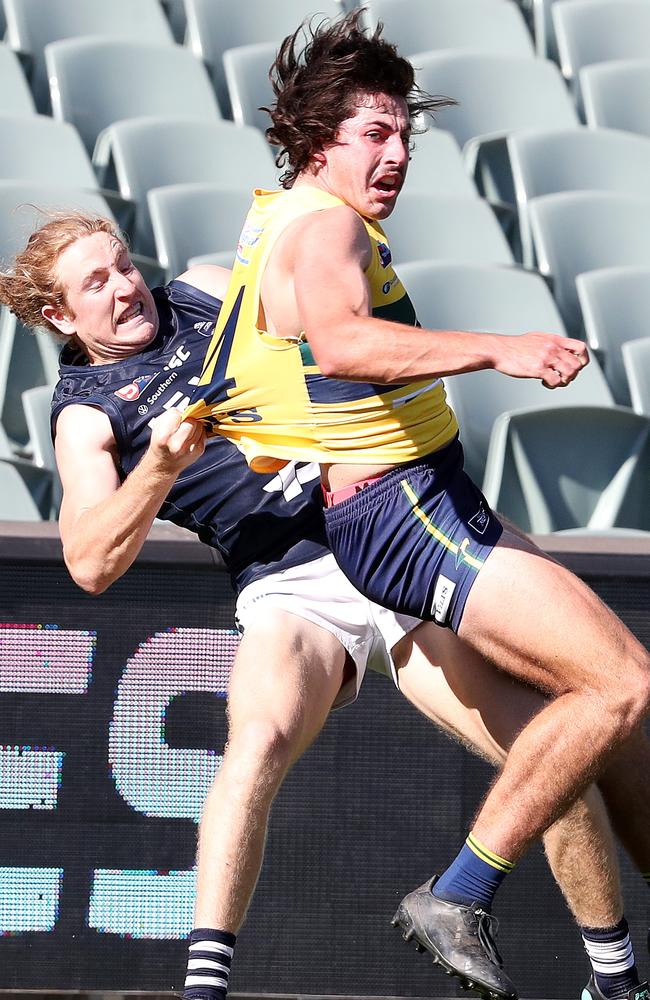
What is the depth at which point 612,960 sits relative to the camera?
264 centimetres

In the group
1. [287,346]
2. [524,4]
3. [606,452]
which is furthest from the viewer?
[524,4]

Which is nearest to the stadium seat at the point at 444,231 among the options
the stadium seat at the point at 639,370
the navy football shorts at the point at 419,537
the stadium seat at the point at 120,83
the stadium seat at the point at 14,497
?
the stadium seat at the point at 639,370

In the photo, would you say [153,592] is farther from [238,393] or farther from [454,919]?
[454,919]

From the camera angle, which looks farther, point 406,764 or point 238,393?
point 406,764

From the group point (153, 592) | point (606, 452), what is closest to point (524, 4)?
point (606, 452)

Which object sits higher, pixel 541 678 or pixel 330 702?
pixel 541 678

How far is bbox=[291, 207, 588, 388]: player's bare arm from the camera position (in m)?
2.08

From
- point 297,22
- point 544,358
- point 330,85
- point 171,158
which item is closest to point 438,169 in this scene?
point 171,158

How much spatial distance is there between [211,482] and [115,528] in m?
0.33

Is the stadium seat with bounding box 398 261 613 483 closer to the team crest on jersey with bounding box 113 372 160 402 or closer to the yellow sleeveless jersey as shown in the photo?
the team crest on jersey with bounding box 113 372 160 402

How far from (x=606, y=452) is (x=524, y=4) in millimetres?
3801

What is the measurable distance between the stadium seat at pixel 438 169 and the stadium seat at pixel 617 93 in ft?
2.92

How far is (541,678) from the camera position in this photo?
8.10 ft

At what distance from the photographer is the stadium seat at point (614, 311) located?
5320mm
